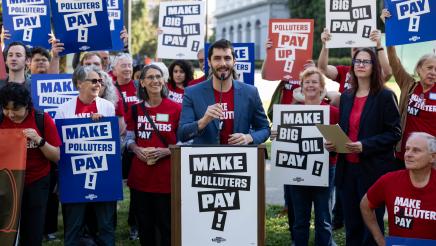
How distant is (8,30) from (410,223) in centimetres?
633

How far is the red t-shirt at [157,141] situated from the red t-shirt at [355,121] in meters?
1.67

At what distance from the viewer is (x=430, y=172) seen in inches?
204

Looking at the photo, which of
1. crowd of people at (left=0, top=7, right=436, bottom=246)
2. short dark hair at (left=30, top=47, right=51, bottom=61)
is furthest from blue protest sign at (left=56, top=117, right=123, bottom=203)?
short dark hair at (left=30, top=47, right=51, bottom=61)

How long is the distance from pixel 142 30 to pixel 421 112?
6917 cm

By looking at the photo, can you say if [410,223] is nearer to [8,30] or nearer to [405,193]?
[405,193]

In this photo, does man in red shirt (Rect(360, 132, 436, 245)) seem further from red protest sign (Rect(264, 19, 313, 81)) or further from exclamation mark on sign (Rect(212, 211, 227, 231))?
red protest sign (Rect(264, 19, 313, 81))

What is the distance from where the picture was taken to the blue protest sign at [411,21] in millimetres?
7535

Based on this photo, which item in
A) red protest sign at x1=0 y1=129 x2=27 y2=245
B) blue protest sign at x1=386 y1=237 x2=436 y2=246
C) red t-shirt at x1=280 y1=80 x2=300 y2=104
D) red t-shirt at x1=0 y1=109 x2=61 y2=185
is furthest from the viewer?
red t-shirt at x1=280 y1=80 x2=300 y2=104

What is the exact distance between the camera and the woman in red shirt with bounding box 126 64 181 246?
21.0 ft

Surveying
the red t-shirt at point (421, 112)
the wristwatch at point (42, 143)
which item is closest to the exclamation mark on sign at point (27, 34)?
the wristwatch at point (42, 143)

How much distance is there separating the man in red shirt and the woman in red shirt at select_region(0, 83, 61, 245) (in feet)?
9.45

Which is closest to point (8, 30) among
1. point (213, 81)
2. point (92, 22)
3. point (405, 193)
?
point (92, 22)

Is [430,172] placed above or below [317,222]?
above

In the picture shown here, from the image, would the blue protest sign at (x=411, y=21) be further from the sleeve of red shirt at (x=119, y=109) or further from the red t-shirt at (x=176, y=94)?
the sleeve of red shirt at (x=119, y=109)
